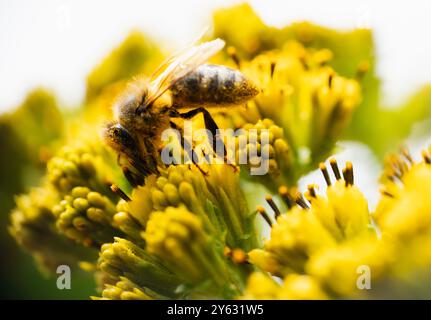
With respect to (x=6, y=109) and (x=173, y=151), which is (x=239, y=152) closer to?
(x=173, y=151)

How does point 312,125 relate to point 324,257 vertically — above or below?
above

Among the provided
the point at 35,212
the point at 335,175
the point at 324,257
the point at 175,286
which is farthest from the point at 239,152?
the point at 35,212

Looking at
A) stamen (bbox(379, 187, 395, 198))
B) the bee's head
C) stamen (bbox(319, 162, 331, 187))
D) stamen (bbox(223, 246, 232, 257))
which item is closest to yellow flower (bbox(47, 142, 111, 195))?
the bee's head

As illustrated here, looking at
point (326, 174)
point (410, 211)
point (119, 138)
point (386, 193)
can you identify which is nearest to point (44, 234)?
point (119, 138)

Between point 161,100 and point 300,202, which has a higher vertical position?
point 161,100

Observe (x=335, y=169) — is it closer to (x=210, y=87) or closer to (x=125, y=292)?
(x=210, y=87)
